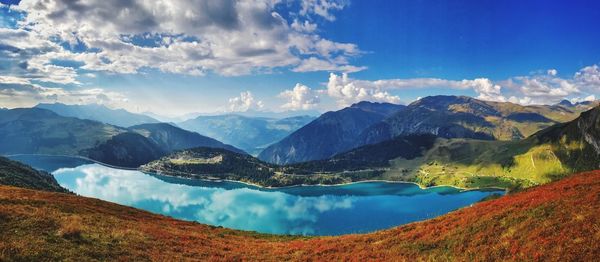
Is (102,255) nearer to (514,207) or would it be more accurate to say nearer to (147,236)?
(147,236)

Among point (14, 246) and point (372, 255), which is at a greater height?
point (14, 246)

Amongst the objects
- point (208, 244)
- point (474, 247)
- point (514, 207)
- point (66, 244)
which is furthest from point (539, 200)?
point (66, 244)

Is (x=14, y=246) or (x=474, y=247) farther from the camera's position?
(x=474, y=247)

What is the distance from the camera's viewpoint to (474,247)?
27094 millimetres

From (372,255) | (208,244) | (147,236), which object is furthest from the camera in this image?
(208,244)

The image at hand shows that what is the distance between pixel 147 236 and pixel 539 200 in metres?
36.1

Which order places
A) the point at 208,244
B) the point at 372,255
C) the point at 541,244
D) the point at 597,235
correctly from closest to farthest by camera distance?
the point at 597,235, the point at 541,244, the point at 372,255, the point at 208,244

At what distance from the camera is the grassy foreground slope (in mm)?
23203

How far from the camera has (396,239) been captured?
35531mm

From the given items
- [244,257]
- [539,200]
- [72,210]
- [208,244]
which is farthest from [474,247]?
[72,210]

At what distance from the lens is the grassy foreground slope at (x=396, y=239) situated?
23203 millimetres

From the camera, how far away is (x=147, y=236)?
117 ft

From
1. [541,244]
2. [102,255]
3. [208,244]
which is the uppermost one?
[541,244]

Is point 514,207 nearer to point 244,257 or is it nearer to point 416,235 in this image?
point 416,235
